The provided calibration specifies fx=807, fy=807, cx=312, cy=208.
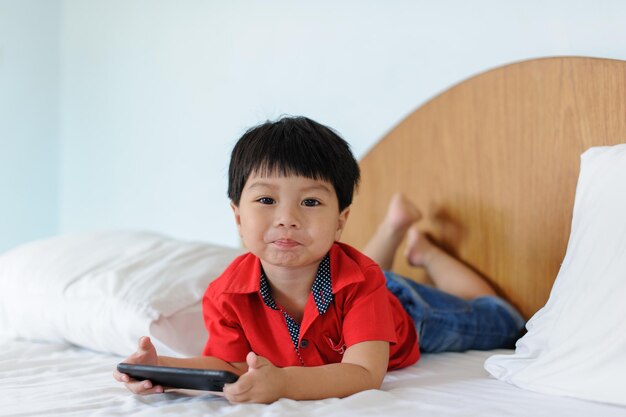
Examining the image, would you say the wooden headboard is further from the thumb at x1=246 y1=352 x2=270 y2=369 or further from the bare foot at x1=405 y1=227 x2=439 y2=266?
the thumb at x1=246 y1=352 x2=270 y2=369

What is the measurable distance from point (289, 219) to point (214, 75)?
1262mm

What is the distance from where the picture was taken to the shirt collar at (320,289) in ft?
3.62

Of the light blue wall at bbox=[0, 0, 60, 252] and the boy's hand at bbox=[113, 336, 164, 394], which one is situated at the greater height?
the light blue wall at bbox=[0, 0, 60, 252]

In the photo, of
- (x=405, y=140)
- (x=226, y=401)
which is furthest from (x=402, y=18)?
(x=226, y=401)

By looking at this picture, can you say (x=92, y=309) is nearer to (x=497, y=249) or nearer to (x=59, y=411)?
(x=59, y=411)

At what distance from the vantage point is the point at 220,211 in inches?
87.6

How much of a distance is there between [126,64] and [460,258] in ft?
4.62

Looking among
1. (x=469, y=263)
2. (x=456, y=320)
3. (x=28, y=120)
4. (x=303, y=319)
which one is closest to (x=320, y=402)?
(x=303, y=319)

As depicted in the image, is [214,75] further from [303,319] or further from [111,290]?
[303,319]

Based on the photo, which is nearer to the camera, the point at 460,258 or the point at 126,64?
the point at 460,258

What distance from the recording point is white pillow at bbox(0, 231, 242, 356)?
1.31m

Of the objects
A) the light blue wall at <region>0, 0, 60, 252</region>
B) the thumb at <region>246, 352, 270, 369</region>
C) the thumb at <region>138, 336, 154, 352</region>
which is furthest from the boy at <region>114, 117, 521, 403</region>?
the light blue wall at <region>0, 0, 60, 252</region>

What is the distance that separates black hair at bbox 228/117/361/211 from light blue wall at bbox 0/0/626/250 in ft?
1.72

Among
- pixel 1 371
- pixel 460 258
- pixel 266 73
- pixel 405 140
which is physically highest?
pixel 266 73
